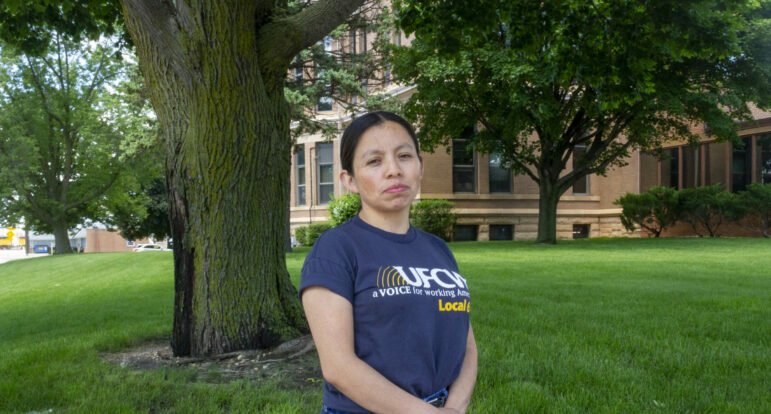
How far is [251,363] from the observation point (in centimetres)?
472

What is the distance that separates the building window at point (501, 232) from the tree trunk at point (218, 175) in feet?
78.4

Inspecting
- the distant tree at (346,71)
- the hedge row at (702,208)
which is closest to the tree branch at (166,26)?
the distant tree at (346,71)

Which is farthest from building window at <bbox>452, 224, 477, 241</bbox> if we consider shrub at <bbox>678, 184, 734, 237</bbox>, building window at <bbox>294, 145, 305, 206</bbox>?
building window at <bbox>294, 145, 305, 206</bbox>

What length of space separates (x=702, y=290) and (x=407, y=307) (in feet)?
27.8

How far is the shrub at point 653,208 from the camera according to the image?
77.8ft

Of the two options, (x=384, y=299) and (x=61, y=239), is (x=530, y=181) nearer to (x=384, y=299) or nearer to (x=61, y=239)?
(x=61, y=239)

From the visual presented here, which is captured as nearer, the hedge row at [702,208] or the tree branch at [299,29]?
the tree branch at [299,29]

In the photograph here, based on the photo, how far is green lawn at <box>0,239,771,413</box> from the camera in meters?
3.86

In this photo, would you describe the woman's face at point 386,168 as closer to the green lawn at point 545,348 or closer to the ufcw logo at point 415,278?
the ufcw logo at point 415,278

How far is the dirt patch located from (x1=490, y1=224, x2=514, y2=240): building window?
936 inches

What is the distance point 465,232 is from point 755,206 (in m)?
11.8

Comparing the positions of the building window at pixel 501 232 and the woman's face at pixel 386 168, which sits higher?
the woman's face at pixel 386 168

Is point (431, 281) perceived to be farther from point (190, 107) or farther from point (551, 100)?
point (551, 100)

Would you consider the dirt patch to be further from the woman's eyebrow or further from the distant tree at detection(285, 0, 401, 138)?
the distant tree at detection(285, 0, 401, 138)
